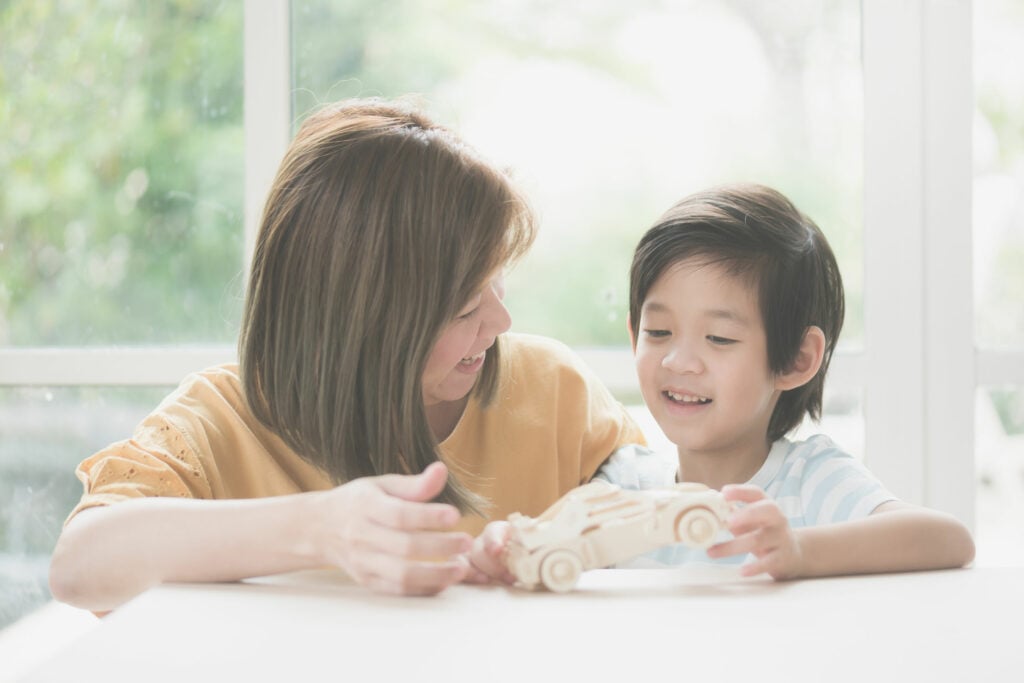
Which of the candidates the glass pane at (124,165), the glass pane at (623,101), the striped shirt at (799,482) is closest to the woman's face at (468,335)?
the striped shirt at (799,482)

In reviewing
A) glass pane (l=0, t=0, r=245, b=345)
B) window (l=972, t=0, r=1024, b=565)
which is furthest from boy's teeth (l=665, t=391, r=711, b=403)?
glass pane (l=0, t=0, r=245, b=345)

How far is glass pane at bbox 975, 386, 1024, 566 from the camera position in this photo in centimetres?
165

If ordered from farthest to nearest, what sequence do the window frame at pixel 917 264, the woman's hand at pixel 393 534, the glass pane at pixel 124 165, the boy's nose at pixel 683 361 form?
the glass pane at pixel 124 165, the window frame at pixel 917 264, the boy's nose at pixel 683 361, the woman's hand at pixel 393 534

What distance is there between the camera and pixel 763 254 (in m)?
1.11

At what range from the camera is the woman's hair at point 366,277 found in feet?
3.17

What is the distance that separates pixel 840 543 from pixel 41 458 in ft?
4.88

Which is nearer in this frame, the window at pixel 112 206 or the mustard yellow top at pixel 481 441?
the mustard yellow top at pixel 481 441

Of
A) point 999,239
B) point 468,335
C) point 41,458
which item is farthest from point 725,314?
point 41,458

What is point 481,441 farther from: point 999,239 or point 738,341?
point 999,239

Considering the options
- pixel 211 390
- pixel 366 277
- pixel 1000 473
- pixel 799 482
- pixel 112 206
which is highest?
pixel 112 206

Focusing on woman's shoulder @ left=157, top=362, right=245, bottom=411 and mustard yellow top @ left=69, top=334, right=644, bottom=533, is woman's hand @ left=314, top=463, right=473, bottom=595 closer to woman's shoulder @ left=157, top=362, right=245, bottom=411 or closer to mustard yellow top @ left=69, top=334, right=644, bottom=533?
mustard yellow top @ left=69, top=334, right=644, bottom=533

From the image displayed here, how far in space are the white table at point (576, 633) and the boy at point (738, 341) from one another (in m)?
0.30

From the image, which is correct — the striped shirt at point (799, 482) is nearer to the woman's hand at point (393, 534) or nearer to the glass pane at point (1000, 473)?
the woman's hand at point (393, 534)

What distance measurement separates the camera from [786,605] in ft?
2.25
